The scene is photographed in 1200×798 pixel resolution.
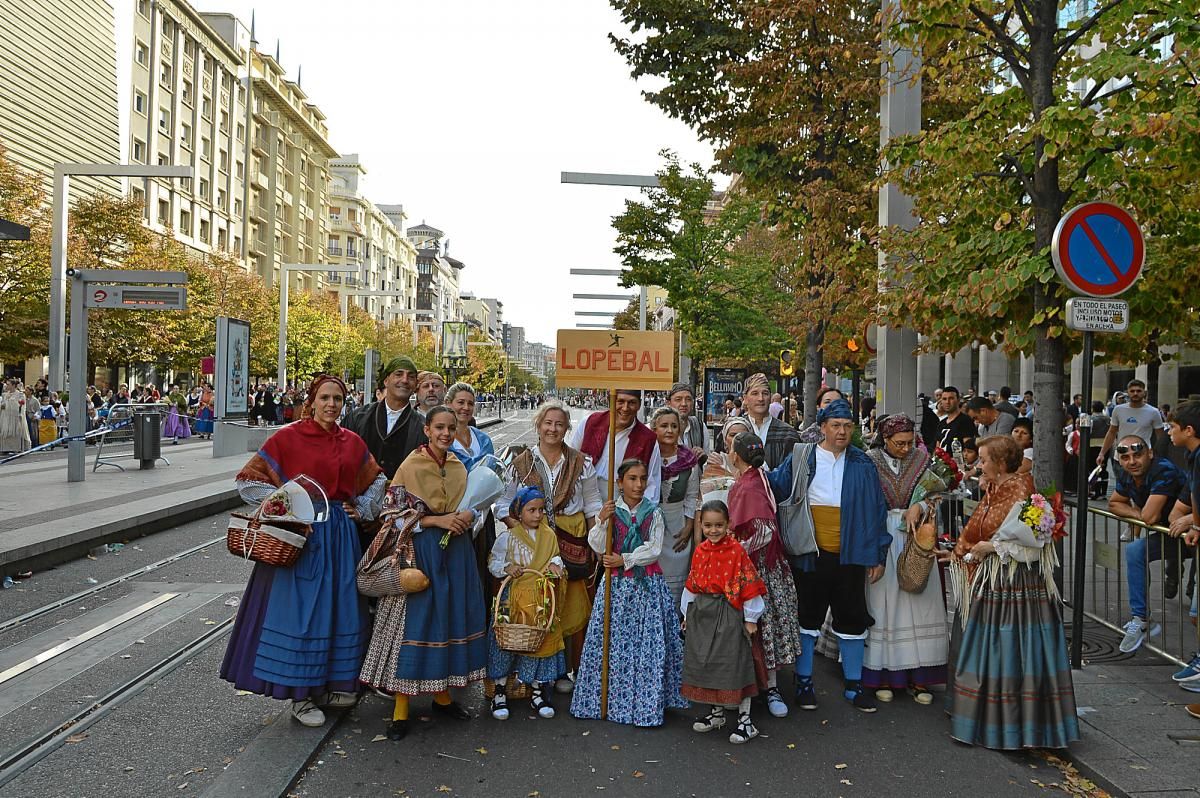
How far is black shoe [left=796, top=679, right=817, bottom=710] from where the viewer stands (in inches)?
227

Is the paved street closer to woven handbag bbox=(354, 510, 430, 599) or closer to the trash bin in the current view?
woven handbag bbox=(354, 510, 430, 599)

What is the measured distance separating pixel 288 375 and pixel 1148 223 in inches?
2051

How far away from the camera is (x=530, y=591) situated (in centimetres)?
538

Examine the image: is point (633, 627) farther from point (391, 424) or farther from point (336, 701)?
point (391, 424)

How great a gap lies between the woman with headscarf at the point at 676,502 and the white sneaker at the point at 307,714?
205 centimetres

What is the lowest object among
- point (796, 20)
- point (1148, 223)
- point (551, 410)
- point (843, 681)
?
point (843, 681)

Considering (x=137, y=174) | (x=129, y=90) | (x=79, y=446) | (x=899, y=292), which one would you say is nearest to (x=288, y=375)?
(x=129, y=90)

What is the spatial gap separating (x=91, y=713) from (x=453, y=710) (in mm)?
1977

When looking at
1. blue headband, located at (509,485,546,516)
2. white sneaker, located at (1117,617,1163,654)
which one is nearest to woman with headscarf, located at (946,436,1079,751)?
white sneaker, located at (1117,617,1163,654)

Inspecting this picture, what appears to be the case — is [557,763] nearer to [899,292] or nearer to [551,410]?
[551,410]

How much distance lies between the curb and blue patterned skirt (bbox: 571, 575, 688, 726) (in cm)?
643

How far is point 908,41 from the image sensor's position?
8500 mm

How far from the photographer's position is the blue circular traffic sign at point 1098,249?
618 centimetres

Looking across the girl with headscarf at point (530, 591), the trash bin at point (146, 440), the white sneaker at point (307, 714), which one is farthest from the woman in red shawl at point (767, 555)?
the trash bin at point (146, 440)
